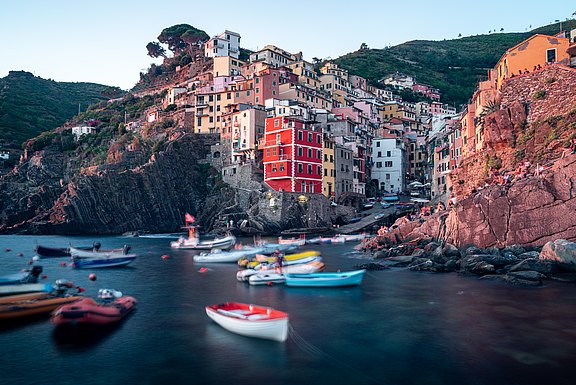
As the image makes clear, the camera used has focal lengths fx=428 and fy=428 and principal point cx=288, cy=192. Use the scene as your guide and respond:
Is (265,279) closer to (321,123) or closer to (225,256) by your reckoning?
(225,256)

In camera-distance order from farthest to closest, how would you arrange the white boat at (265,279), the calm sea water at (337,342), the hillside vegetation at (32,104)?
the hillside vegetation at (32,104), the white boat at (265,279), the calm sea water at (337,342)

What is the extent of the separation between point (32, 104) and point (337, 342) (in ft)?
540

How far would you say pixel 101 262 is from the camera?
132 ft

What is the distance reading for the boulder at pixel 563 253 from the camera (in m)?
28.1

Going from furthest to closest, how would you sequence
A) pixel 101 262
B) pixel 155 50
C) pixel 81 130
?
1. pixel 155 50
2. pixel 81 130
3. pixel 101 262

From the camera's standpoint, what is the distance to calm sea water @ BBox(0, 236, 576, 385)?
14953 mm

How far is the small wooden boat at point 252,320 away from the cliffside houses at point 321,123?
125 ft

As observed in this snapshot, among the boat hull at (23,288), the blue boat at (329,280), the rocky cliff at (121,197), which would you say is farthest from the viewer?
the rocky cliff at (121,197)

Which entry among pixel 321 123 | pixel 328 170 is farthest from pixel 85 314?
pixel 321 123

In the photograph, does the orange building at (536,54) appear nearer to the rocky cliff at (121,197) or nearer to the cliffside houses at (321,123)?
the cliffside houses at (321,123)

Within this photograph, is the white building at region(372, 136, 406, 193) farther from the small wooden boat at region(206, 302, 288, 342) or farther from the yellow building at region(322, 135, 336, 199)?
the small wooden boat at region(206, 302, 288, 342)

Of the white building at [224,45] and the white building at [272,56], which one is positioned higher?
the white building at [224,45]

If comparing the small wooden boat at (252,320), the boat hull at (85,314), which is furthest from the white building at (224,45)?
the small wooden boat at (252,320)

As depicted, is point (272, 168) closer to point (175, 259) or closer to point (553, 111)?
point (175, 259)
